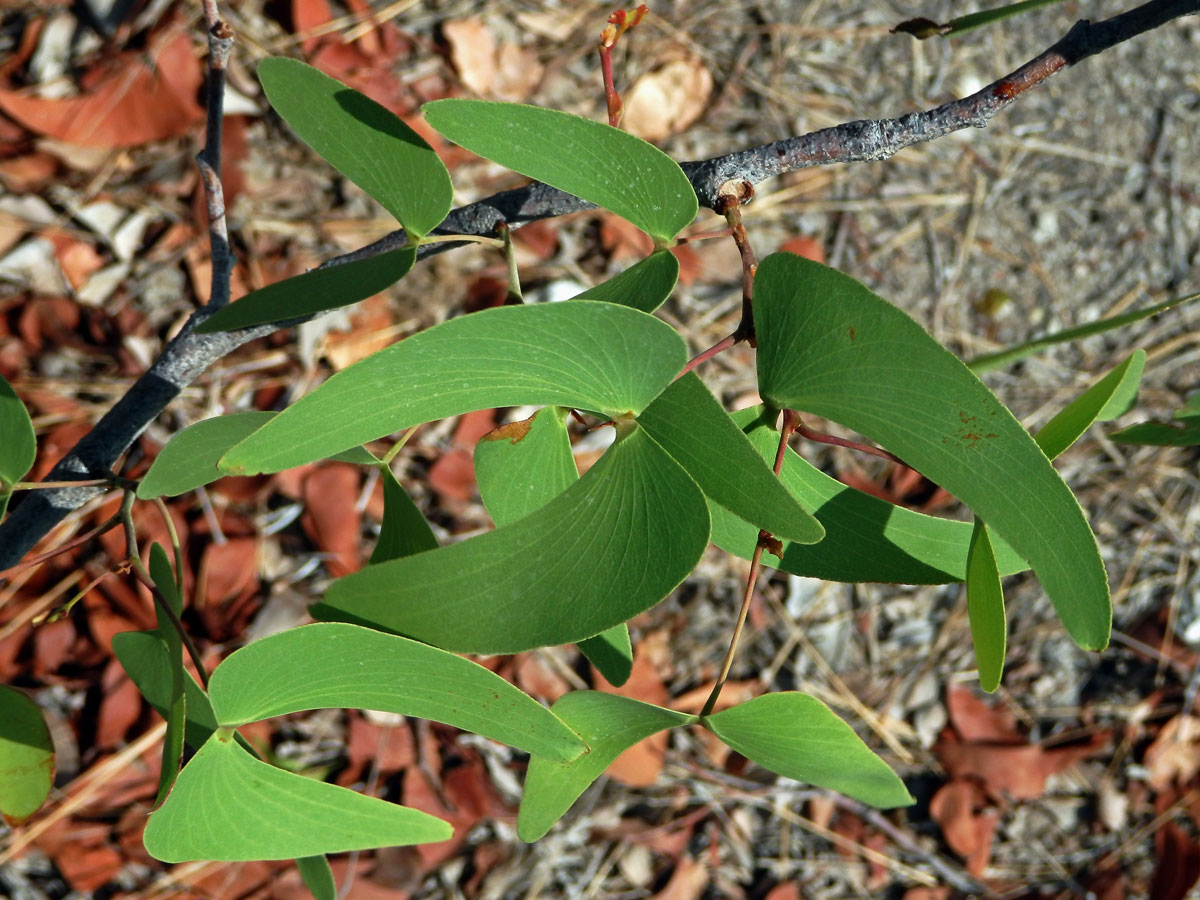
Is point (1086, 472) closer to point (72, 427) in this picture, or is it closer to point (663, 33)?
point (663, 33)

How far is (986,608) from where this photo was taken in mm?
397

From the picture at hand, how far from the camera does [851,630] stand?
1373 mm

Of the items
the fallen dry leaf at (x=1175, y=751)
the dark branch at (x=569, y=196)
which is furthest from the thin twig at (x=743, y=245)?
the fallen dry leaf at (x=1175, y=751)

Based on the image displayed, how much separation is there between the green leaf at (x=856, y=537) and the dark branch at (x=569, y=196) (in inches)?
5.8

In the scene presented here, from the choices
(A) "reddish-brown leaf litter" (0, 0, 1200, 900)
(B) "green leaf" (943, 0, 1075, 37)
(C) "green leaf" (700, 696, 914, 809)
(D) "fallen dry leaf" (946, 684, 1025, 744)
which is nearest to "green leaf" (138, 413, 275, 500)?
(C) "green leaf" (700, 696, 914, 809)

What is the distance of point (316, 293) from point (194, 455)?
10 cm

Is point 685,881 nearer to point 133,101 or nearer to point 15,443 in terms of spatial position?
point 15,443

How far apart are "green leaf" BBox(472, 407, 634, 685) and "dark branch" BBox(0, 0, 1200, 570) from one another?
0.44 ft

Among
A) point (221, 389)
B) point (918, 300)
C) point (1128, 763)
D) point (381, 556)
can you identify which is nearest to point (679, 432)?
point (381, 556)

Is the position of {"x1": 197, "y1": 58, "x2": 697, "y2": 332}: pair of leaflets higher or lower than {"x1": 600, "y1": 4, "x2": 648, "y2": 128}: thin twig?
lower

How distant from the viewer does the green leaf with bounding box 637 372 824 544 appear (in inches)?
13.1

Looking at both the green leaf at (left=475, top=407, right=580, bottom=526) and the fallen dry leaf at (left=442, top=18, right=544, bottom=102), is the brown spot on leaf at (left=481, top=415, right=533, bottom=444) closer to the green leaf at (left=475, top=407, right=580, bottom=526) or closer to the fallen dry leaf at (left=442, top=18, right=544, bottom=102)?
the green leaf at (left=475, top=407, right=580, bottom=526)

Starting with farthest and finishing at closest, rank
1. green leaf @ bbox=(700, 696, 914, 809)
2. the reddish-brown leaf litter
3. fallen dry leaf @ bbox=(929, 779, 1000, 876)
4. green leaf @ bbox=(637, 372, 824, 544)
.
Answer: fallen dry leaf @ bbox=(929, 779, 1000, 876) < the reddish-brown leaf litter < green leaf @ bbox=(700, 696, 914, 809) < green leaf @ bbox=(637, 372, 824, 544)

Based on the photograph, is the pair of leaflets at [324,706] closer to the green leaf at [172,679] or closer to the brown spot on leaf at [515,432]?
the green leaf at [172,679]
